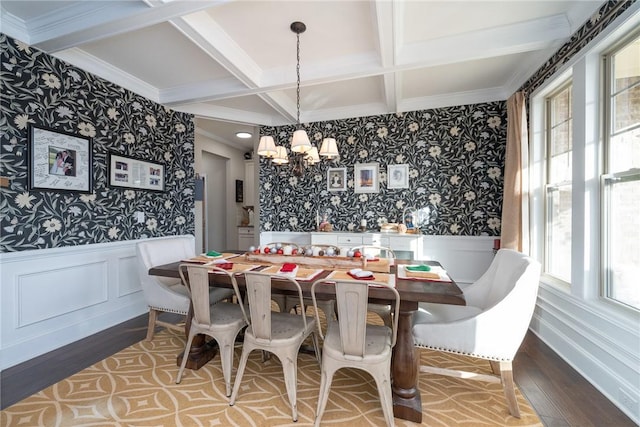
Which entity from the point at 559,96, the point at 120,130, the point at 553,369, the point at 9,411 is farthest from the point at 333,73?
the point at 9,411

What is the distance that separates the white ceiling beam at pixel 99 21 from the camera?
188 centimetres

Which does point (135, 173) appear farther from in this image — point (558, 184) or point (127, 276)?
point (558, 184)

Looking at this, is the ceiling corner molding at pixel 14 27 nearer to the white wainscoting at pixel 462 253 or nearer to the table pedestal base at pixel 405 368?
the table pedestal base at pixel 405 368

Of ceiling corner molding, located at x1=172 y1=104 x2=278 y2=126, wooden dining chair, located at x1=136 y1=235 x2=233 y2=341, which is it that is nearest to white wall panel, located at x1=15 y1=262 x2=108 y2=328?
wooden dining chair, located at x1=136 y1=235 x2=233 y2=341

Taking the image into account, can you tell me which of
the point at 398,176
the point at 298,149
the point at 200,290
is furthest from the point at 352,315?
the point at 398,176

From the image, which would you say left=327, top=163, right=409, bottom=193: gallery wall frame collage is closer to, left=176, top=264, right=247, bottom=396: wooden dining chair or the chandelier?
the chandelier

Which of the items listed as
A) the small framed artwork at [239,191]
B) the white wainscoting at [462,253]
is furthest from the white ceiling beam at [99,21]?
the small framed artwork at [239,191]

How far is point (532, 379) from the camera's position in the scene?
1.97 meters

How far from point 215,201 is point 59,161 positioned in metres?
3.41

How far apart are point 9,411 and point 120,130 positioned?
8.49 feet

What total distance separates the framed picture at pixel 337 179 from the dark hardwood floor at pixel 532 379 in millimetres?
2857

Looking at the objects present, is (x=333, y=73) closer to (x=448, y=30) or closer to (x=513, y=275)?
(x=448, y=30)

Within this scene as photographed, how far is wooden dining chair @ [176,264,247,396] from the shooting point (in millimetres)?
1818

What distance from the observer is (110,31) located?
6.91ft
